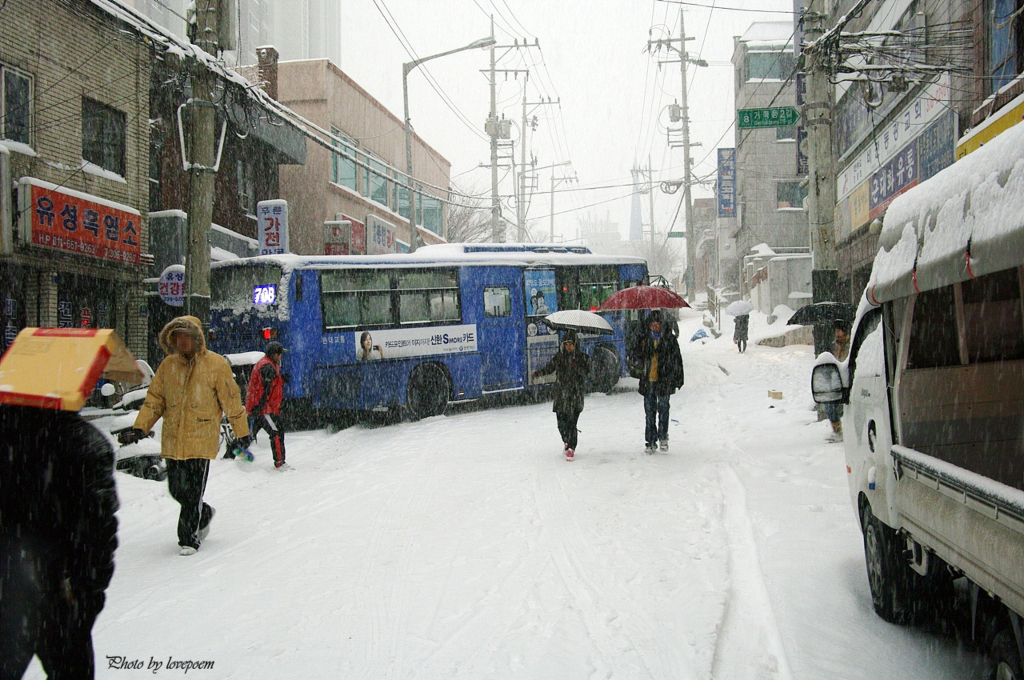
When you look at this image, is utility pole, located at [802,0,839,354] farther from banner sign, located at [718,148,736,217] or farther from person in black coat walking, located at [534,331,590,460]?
banner sign, located at [718,148,736,217]

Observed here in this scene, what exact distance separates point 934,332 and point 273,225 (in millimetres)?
18486

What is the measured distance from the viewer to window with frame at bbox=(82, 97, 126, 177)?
54.9ft

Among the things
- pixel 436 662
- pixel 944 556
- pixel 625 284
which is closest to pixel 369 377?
pixel 625 284

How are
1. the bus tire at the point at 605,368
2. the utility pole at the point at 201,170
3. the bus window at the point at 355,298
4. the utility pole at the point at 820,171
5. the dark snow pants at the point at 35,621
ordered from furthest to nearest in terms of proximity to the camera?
1. the bus tire at the point at 605,368
2. the bus window at the point at 355,298
3. the utility pole at the point at 820,171
4. the utility pole at the point at 201,170
5. the dark snow pants at the point at 35,621

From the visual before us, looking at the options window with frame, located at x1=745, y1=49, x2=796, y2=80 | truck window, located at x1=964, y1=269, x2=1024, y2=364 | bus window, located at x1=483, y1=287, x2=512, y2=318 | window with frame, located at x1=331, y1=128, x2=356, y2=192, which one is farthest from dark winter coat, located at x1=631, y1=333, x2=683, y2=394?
window with frame, located at x1=745, y1=49, x2=796, y2=80

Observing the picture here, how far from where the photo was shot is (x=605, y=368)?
17.2m

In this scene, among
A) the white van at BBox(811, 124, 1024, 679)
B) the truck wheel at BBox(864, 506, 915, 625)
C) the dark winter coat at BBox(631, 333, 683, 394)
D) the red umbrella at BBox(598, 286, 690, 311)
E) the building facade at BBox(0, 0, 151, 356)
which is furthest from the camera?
the building facade at BBox(0, 0, 151, 356)

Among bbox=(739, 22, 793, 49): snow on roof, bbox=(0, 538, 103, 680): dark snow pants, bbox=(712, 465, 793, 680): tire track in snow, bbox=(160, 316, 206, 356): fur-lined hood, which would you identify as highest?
bbox=(739, 22, 793, 49): snow on roof

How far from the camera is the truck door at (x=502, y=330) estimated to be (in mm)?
15398

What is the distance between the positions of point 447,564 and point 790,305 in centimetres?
2765

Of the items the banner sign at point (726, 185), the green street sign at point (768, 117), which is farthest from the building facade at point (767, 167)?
the green street sign at point (768, 117)

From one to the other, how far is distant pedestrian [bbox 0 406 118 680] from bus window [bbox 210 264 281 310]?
10.0 m

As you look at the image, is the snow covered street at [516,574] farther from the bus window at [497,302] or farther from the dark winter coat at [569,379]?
the bus window at [497,302]

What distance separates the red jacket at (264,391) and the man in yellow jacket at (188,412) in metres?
3.44
